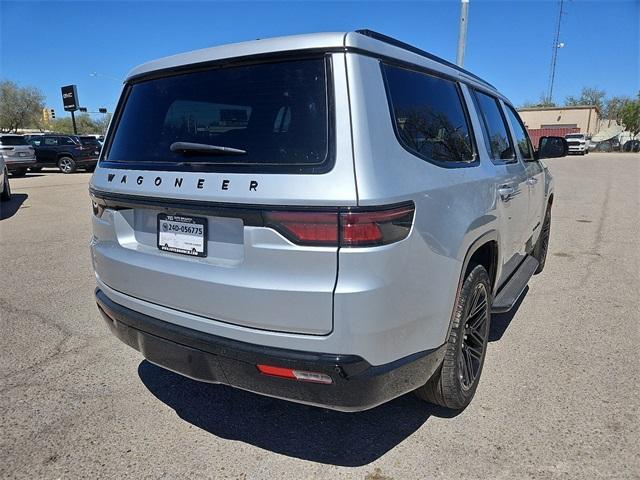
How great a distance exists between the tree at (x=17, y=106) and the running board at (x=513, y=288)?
81.4 meters

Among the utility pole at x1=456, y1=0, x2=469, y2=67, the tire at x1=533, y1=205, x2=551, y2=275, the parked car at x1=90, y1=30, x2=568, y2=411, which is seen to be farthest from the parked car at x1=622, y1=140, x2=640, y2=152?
the parked car at x1=90, y1=30, x2=568, y2=411

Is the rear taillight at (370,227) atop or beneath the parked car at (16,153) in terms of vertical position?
atop

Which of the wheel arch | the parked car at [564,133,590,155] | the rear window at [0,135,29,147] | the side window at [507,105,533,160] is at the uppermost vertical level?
the side window at [507,105,533,160]

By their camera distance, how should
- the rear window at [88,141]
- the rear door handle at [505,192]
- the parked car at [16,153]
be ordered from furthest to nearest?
the rear window at [88,141] < the parked car at [16,153] < the rear door handle at [505,192]

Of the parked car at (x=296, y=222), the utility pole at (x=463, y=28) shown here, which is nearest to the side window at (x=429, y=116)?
the parked car at (x=296, y=222)

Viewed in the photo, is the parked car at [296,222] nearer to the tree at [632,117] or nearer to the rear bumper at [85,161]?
the rear bumper at [85,161]

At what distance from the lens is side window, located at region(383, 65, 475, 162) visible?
83.1 inches

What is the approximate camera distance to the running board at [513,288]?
3.20 m

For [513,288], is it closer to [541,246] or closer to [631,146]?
[541,246]

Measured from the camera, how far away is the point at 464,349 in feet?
8.91

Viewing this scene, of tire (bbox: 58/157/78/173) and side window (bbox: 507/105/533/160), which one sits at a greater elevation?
side window (bbox: 507/105/533/160)

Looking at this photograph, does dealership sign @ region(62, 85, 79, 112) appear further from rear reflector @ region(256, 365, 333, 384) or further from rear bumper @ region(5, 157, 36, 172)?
rear reflector @ region(256, 365, 333, 384)

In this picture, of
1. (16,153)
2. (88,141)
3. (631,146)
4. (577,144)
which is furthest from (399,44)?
(631,146)

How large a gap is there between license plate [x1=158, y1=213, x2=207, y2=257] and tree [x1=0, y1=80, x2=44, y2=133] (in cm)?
8135
